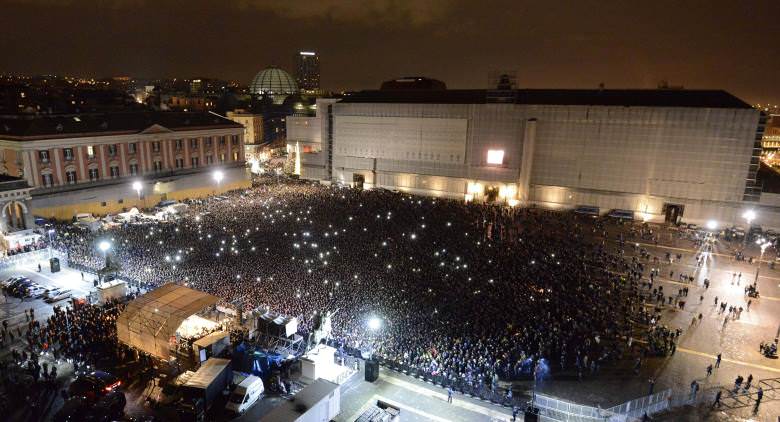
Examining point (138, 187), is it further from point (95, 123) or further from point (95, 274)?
point (95, 274)

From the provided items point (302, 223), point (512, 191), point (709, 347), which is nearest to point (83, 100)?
point (302, 223)

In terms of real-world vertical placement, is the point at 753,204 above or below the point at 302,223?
above

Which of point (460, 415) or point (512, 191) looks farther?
point (512, 191)

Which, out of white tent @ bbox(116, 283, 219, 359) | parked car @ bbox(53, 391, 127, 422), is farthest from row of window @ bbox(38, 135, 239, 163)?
parked car @ bbox(53, 391, 127, 422)

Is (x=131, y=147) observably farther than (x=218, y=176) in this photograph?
No

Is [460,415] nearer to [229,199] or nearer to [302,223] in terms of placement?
[302,223]

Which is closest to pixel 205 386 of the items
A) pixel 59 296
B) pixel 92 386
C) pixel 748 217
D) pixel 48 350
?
pixel 92 386

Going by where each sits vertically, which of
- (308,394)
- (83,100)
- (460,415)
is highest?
(83,100)
